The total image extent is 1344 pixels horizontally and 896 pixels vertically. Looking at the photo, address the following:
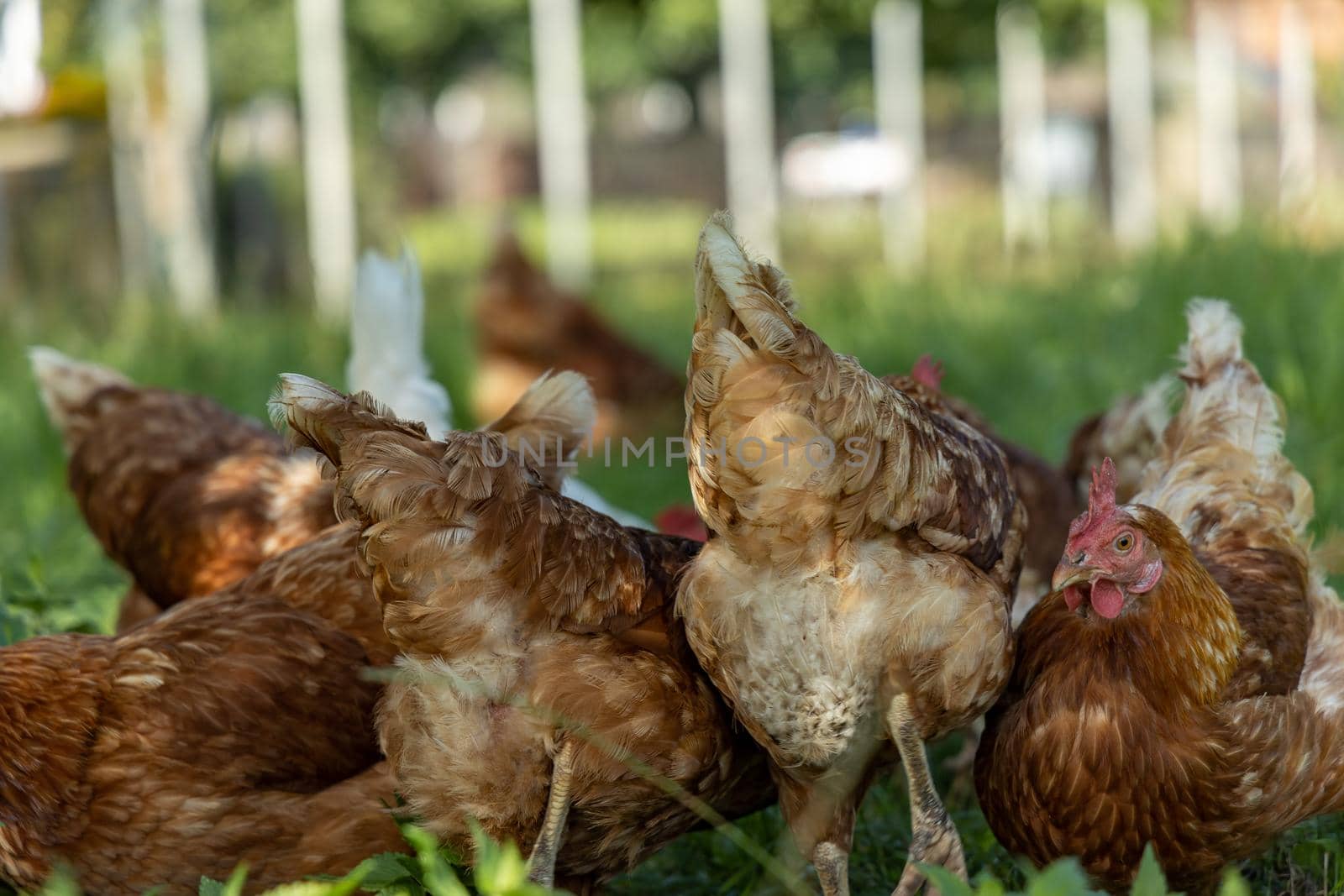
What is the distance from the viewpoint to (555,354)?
7.58 metres

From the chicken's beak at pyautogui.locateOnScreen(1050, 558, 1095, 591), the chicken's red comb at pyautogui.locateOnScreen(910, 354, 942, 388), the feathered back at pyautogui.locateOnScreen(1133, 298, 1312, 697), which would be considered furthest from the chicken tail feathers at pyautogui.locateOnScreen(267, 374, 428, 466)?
Result: the feathered back at pyautogui.locateOnScreen(1133, 298, 1312, 697)

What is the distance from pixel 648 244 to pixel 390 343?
14070 millimetres

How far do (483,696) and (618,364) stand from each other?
5402 millimetres

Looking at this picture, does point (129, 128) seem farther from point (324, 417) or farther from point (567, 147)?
point (324, 417)

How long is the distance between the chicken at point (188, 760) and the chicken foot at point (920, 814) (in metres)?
0.93

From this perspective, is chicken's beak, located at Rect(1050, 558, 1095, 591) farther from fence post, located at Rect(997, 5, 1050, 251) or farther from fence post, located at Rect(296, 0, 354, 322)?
fence post, located at Rect(997, 5, 1050, 251)

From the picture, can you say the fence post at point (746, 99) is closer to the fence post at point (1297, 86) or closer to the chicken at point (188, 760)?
the fence post at point (1297, 86)

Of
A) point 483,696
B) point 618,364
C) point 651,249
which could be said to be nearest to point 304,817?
point 483,696

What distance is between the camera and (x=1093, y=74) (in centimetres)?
2312

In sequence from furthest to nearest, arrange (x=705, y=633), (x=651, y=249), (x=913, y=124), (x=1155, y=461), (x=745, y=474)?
(x=651, y=249) < (x=913, y=124) < (x=1155, y=461) < (x=705, y=633) < (x=745, y=474)

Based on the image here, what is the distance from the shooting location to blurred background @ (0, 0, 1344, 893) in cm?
532

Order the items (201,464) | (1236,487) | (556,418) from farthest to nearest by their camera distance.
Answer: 1. (201,464)
2. (1236,487)
3. (556,418)

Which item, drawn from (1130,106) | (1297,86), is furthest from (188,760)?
(1130,106)

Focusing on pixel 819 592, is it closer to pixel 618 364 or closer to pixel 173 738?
pixel 173 738
